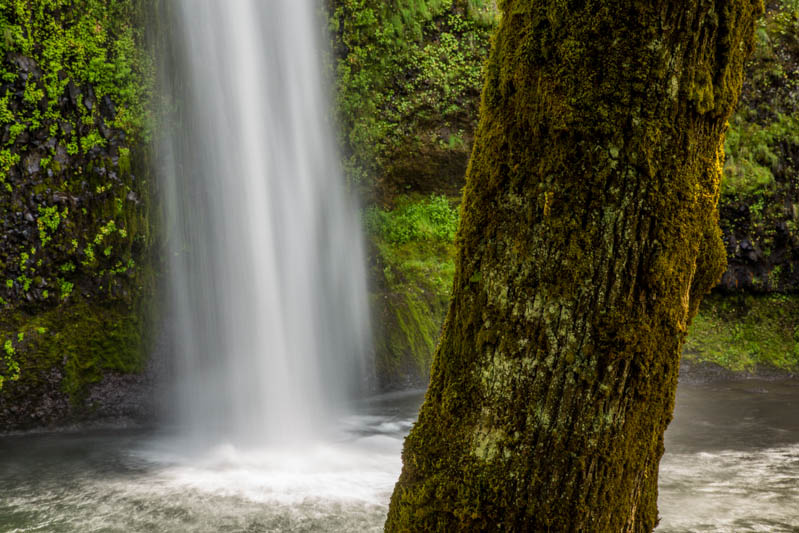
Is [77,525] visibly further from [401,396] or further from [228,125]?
[228,125]

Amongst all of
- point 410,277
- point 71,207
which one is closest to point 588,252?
point 71,207

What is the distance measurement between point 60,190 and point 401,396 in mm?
4353

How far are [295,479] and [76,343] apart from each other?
294 cm

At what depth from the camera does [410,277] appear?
8172 mm

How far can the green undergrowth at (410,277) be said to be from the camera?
778 centimetres

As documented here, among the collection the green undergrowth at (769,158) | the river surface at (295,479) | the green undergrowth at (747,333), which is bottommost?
the river surface at (295,479)

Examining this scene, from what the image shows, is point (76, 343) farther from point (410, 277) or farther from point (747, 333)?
point (747, 333)

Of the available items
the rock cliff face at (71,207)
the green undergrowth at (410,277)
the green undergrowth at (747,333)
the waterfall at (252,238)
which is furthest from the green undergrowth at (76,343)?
the green undergrowth at (747,333)

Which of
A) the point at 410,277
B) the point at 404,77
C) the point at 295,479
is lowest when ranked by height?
the point at 295,479

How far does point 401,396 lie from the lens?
7555 millimetres

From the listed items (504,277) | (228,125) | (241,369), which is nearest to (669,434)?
(241,369)

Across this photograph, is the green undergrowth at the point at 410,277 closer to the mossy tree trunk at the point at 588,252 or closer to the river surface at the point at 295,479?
the river surface at the point at 295,479

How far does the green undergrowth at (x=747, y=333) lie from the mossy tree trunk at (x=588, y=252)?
6934 millimetres

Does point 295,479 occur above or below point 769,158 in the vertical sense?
below
